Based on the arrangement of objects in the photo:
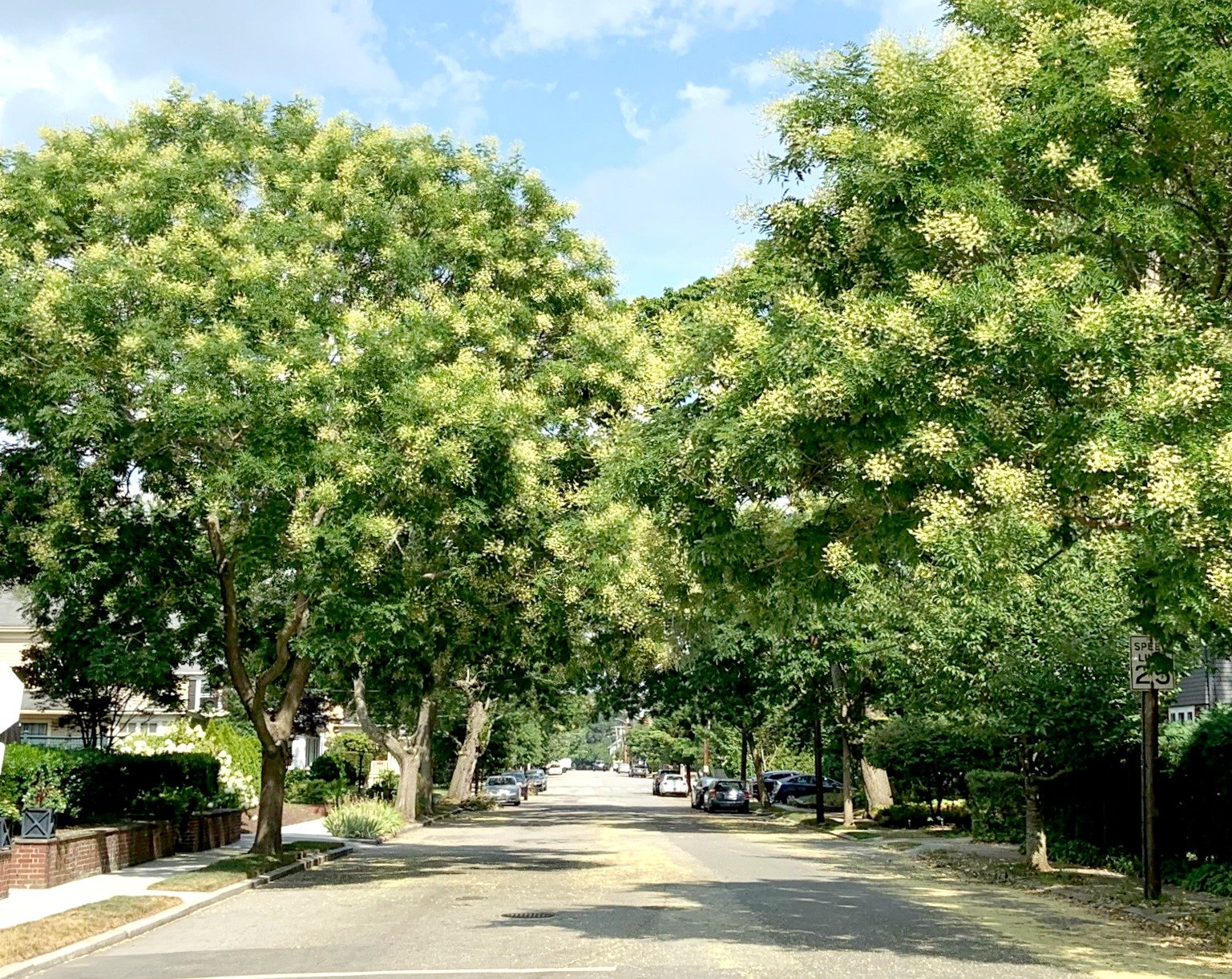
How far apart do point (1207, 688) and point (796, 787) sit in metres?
28.6

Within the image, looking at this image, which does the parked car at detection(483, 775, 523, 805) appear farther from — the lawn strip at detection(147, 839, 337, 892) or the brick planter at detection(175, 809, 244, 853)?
the lawn strip at detection(147, 839, 337, 892)

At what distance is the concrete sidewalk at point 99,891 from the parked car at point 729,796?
3082cm

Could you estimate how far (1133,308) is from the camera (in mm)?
11508

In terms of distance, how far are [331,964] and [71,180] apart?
658 inches

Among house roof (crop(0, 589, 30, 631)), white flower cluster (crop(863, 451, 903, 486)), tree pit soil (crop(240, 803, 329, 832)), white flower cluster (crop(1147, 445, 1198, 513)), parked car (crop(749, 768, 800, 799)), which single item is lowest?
parked car (crop(749, 768, 800, 799))

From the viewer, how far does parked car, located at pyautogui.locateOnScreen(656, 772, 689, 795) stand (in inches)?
3221

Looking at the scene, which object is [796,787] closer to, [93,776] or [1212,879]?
[93,776]

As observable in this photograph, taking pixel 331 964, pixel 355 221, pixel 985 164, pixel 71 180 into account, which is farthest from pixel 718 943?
pixel 71 180

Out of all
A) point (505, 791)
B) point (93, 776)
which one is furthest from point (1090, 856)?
point (505, 791)

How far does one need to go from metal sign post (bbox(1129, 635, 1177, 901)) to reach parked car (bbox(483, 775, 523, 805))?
47.2 metres

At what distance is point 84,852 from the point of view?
20.3m

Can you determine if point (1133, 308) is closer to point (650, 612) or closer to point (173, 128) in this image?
point (650, 612)

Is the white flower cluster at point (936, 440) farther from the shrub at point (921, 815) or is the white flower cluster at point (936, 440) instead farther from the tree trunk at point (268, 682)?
the shrub at point (921, 815)

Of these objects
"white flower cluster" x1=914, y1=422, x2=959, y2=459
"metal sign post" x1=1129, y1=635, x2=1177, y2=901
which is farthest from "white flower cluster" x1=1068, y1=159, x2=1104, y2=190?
"metal sign post" x1=1129, y1=635, x2=1177, y2=901
